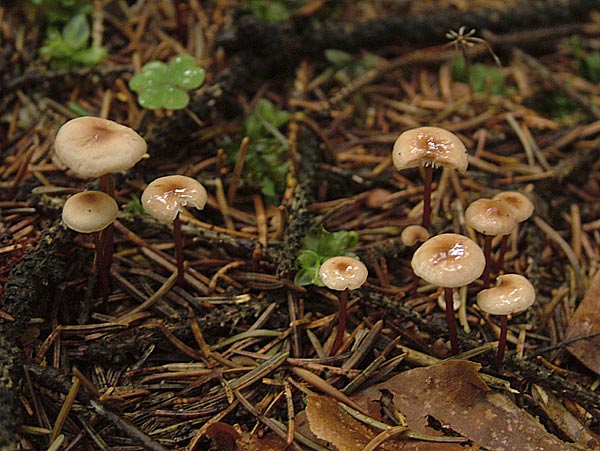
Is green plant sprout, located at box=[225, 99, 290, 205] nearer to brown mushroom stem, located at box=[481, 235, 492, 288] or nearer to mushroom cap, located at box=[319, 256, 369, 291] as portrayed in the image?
mushroom cap, located at box=[319, 256, 369, 291]

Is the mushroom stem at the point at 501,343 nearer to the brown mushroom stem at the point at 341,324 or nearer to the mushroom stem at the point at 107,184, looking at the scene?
the brown mushroom stem at the point at 341,324

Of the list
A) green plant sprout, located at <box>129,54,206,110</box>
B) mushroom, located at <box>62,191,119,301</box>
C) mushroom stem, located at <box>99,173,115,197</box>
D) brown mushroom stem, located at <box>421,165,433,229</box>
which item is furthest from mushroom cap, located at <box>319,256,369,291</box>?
green plant sprout, located at <box>129,54,206,110</box>

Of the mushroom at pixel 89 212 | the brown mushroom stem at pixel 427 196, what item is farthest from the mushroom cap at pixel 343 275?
the mushroom at pixel 89 212

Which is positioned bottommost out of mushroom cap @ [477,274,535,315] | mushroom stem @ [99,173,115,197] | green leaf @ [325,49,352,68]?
mushroom cap @ [477,274,535,315]

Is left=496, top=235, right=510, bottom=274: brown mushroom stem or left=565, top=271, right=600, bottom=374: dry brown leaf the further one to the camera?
left=496, top=235, right=510, bottom=274: brown mushroom stem

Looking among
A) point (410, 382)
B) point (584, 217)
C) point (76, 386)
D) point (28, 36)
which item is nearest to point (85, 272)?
point (76, 386)

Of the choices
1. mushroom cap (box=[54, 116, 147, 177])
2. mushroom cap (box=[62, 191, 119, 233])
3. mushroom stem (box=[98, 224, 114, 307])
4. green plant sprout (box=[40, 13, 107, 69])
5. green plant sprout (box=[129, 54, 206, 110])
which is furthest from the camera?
green plant sprout (box=[40, 13, 107, 69])

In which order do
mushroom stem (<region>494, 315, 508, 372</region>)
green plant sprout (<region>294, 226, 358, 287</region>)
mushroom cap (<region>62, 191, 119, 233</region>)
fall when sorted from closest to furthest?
mushroom cap (<region>62, 191, 119, 233</region>), mushroom stem (<region>494, 315, 508, 372</region>), green plant sprout (<region>294, 226, 358, 287</region>)
